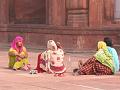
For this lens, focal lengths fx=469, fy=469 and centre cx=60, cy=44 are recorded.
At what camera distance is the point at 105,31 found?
793 inches

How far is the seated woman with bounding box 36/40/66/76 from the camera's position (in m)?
12.5

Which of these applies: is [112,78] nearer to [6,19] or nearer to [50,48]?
[50,48]

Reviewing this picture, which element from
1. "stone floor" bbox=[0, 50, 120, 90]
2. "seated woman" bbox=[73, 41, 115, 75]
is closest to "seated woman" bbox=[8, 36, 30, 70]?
"stone floor" bbox=[0, 50, 120, 90]

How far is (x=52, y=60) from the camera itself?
12648 millimetres

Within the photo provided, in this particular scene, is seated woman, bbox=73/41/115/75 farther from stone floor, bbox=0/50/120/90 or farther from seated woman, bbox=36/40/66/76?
seated woman, bbox=36/40/66/76

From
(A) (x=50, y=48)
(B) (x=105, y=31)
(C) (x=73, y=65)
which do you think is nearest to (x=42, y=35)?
(B) (x=105, y=31)

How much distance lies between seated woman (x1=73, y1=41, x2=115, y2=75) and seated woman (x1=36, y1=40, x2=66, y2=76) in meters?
0.55

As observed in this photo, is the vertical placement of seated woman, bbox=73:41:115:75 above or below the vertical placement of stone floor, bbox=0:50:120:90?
above

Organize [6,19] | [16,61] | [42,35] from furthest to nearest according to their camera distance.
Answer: [6,19] < [42,35] < [16,61]

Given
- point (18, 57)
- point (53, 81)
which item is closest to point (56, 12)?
point (18, 57)

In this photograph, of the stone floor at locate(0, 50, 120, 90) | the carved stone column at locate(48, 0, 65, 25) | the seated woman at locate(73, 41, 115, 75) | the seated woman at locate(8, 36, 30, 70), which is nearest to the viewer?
the stone floor at locate(0, 50, 120, 90)

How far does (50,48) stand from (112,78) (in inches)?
77.8

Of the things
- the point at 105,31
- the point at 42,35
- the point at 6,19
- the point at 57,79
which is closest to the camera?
the point at 57,79

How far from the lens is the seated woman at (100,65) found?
490 inches
